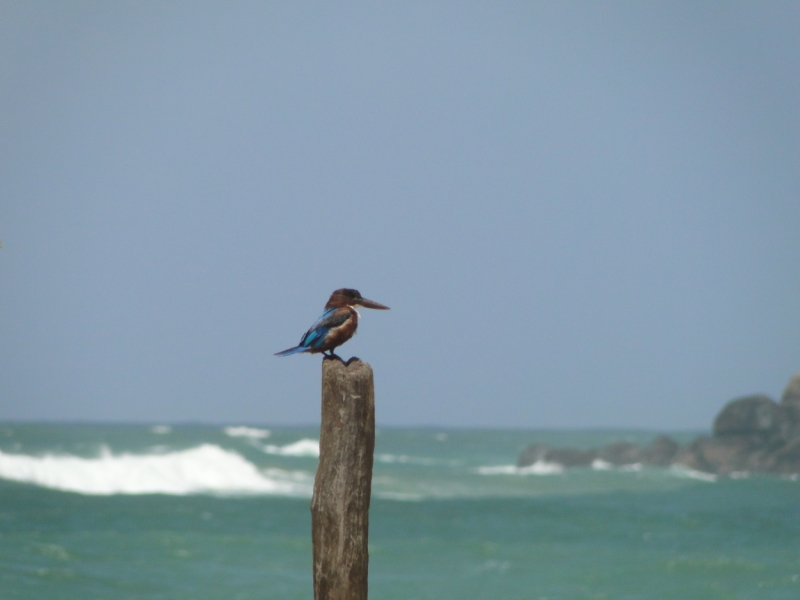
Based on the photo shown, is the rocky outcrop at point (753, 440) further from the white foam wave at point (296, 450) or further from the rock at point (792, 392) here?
the white foam wave at point (296, 450)

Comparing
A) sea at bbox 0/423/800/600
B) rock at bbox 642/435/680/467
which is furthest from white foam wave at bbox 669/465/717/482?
rock at bbox 642/435/680/467

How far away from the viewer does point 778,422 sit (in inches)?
1389

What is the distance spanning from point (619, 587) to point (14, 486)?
68.1 feet

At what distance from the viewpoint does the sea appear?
15.3 metres

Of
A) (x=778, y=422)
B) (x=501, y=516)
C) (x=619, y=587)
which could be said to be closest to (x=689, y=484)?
(x=778, y=422)

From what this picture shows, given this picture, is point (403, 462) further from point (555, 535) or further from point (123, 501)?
point (555, 535)

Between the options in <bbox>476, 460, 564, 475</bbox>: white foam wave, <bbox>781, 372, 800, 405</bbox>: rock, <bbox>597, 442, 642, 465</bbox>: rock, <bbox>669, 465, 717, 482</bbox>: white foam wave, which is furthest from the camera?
<bbox>597, 442, 642, 465</bbox>: rock

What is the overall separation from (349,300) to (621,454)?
3718cm

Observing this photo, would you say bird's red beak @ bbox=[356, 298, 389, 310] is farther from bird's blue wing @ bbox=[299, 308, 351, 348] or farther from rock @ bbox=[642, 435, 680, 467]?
rock @ bbox=[642, 435, 680, 467]

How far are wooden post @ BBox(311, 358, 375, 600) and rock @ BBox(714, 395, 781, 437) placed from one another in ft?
103

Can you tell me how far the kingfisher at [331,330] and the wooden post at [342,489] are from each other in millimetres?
290

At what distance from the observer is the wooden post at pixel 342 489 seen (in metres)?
5.82

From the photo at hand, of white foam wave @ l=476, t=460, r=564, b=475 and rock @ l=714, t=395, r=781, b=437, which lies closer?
rock @ l=714, t=395, r=781, b=437

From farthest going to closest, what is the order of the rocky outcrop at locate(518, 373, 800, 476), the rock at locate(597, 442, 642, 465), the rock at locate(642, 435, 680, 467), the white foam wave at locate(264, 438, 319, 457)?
the white foam wave at locate(264, 438, 319, 457)
the rock at locate(597, 442, 642, 465)
the rock at locate(642, 435, 680, 467)
the rocky outcrop at locate(518, 373, 800, 476)
